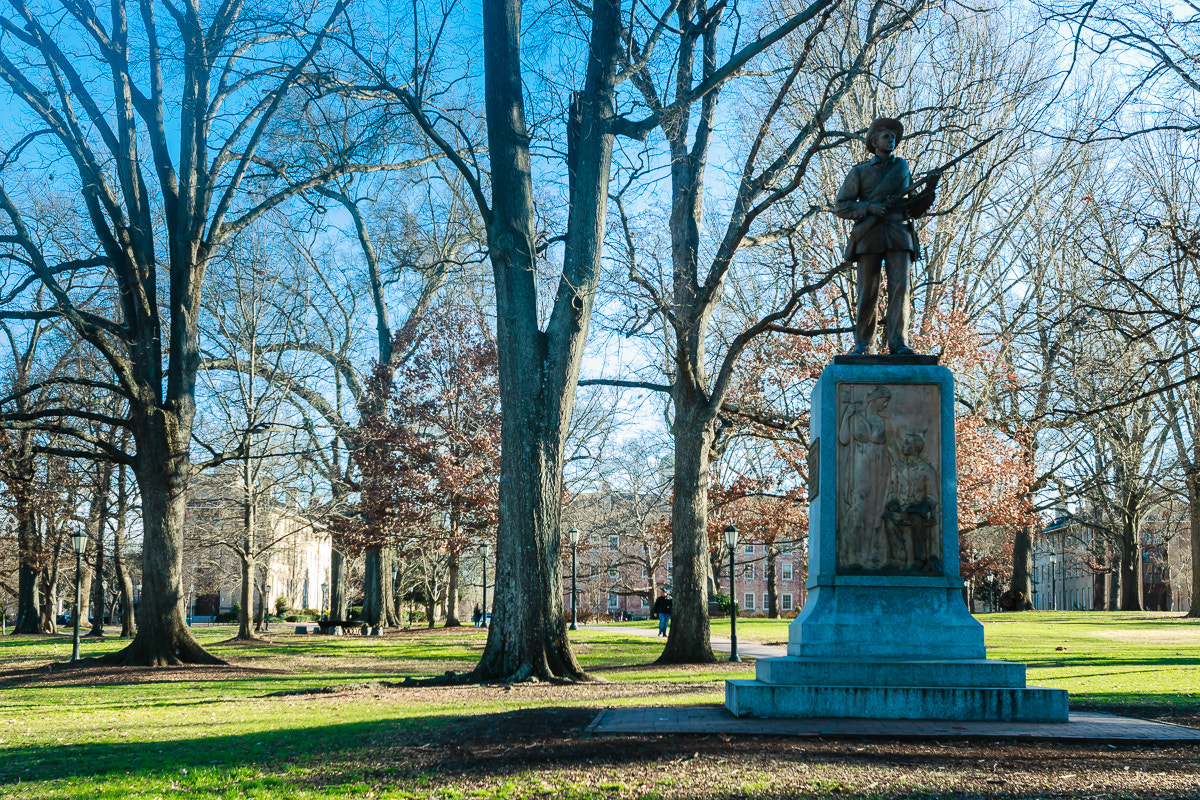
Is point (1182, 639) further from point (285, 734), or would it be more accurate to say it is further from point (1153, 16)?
point (285, 734)

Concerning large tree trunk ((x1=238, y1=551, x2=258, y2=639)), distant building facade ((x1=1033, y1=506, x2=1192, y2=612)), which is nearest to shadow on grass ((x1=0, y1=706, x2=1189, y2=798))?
large tree trunk ((x1=238, y1=551, x2=258, y2=639))

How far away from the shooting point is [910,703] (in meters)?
8.15

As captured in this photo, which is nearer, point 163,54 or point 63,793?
point 63,793

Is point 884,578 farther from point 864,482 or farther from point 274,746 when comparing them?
point 274,746

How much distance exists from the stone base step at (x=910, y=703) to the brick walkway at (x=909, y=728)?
0.45ft

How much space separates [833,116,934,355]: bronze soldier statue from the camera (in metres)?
9.76

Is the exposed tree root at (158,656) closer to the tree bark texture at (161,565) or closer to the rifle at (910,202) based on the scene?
the tree bark texture at (161,565)

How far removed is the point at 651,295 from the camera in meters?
16.5

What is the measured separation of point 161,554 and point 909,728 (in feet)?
48.7

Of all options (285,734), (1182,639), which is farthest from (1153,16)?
(1182,639)

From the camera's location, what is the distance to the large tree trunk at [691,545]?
57.0 feet

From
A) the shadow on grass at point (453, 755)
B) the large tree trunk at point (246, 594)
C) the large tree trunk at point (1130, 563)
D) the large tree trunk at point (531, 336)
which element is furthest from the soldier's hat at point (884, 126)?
the large tree trunk at point (1130, 563)

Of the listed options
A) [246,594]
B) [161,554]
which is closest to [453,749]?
[161,554]

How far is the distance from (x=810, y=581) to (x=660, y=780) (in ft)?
12.6
